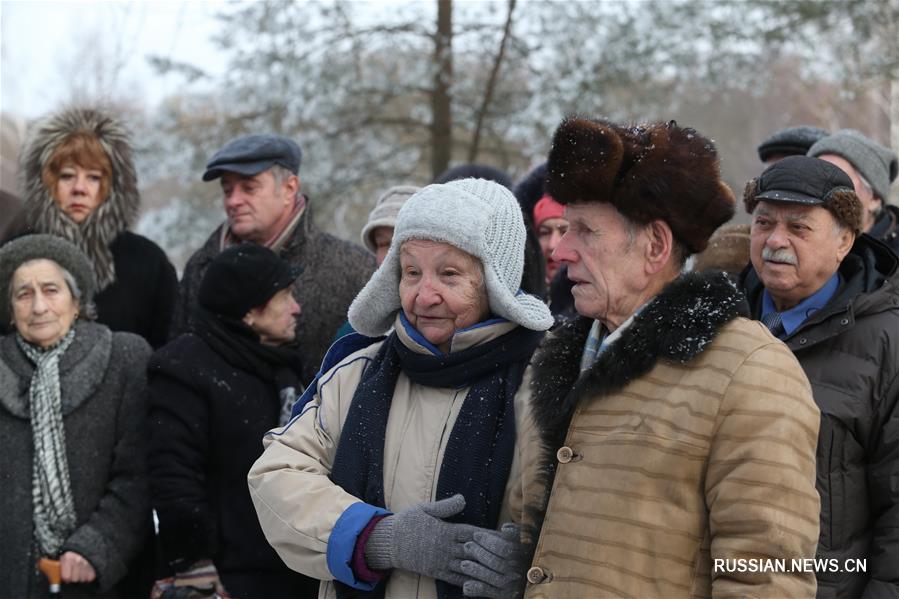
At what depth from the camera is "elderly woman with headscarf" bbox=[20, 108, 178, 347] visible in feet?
14.2

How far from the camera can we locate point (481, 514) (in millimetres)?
2332

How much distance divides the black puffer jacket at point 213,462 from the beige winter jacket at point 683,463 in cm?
156

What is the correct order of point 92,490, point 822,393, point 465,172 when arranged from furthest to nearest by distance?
point 465,172
point 92,490
point 822,393

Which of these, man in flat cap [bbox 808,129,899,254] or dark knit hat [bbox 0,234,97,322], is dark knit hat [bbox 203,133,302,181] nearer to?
dark knit hat [bbox 0,234,97,322]

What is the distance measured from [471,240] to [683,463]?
825mm

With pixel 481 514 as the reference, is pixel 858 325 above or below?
above

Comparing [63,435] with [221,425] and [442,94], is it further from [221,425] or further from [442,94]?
[442,94]

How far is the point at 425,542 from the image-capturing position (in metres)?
2.22

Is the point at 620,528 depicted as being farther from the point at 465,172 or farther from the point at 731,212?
the point at 465,172

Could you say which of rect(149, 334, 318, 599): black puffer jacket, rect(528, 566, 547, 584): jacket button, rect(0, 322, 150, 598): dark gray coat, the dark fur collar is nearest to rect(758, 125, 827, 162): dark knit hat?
the dark fur collar

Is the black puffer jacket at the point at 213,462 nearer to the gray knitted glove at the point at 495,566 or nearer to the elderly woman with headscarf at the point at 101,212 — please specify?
the elderly woman with headscarf at the point at 101,212

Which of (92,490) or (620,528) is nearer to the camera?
(620,528)

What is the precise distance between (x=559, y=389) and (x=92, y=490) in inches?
90.1

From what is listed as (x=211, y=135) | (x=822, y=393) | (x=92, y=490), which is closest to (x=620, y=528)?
(x=822, y=393)
